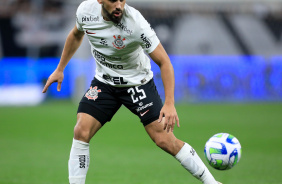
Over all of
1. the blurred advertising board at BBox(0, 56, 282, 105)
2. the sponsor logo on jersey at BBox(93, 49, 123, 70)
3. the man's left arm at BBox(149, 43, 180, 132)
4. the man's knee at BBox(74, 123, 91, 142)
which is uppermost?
the man's left arm at BBox(149, 43, 180, 132)

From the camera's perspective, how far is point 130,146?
11.2 m

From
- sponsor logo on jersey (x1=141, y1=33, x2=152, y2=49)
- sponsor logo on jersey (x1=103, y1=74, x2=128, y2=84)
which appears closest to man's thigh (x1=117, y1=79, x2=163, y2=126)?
sponsor logo on jersey (x1=103, y1=74, x2=128, y2=84)

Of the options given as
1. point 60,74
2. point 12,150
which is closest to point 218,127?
point 12,150

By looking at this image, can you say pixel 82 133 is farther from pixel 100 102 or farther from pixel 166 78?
pixel 166 78

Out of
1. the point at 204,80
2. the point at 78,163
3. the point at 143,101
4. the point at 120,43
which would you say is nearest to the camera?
the point at 120,43

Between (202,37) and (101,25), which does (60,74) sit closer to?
(101,25)

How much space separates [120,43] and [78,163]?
139 cm

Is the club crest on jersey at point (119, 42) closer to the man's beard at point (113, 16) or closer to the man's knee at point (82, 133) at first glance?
the man's beard at point (113, 16)

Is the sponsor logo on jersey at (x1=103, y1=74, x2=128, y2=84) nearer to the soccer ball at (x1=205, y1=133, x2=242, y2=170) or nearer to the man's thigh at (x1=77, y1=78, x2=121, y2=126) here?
the man's thigh at (x1=77, y1=78, x2=121, y2=126)

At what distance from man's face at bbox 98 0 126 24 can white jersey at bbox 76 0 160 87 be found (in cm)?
10

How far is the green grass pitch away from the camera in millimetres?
7703

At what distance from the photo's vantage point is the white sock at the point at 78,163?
18.8 feet

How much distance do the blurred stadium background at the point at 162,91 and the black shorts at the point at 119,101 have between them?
1.66 meters

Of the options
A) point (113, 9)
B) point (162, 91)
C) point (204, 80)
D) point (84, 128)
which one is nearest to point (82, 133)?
point (84, 128)
